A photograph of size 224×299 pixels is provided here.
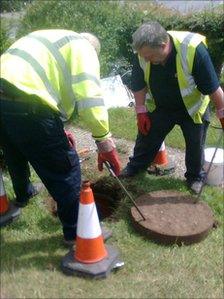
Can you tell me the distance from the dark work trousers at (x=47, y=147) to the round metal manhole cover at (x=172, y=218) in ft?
2.39

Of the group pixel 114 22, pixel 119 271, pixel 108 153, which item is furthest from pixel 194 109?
pixel 114 22

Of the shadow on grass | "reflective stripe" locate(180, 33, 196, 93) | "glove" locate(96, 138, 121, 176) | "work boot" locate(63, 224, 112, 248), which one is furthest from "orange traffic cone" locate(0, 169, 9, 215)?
"reflective stripe" locate(180, 33, 196, 93)

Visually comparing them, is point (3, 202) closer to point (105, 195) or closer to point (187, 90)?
point (105, 195)

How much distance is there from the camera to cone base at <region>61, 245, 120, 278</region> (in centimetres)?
353

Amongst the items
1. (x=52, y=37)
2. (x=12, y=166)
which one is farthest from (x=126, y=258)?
(x=52, y=37)

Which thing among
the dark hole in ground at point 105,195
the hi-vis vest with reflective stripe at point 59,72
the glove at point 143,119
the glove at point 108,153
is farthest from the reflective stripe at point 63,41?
the dark hole in ground at point 105,195

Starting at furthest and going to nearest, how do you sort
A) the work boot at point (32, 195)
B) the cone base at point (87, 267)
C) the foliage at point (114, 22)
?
the foliage at point (114, 22) → the work boot at point (32, 195) → the cone base at point (87, 267)

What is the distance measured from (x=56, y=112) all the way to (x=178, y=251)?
1.52m

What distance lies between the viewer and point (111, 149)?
139 inches

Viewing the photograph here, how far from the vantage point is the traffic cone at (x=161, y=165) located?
5.34 metres

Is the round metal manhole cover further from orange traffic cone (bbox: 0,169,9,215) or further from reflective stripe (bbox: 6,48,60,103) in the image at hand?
reflective stripe (bbox: 6,48,60,103)

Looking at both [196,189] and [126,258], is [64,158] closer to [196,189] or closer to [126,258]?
[126,258]

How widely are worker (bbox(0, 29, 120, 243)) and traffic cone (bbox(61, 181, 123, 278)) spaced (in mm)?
202

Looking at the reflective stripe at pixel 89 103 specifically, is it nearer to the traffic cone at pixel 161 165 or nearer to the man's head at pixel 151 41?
the man's head at pixel 151 41
